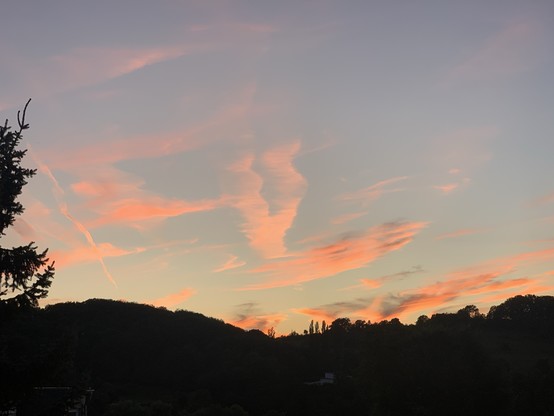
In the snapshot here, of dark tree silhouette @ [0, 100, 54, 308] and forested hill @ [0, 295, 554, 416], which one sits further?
forested hill @ [0, 295, 554, 416]

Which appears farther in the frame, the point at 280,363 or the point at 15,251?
the point at 280,363

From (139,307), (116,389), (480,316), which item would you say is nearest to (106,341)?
(116,389)

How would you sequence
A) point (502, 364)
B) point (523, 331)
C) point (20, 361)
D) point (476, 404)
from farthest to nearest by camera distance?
point (523, 331) → point (502, 364) → point (476, 404) → point (20, 361)

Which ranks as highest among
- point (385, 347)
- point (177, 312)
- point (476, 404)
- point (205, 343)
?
point (177, 312)

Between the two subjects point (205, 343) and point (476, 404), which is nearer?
point (476, 404)

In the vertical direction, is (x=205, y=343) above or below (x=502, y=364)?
above

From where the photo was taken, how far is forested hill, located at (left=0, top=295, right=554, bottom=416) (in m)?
31.2

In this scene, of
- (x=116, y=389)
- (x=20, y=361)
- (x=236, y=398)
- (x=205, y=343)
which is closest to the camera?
(x=20, y=361)

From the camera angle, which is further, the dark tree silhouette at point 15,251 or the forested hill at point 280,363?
the forested hill at point 280,363

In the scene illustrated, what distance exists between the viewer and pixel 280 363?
448ft

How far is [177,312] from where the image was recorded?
Answer: 582 feet

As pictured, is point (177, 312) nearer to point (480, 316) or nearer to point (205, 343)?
point (205, 343)

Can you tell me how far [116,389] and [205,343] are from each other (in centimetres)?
3341

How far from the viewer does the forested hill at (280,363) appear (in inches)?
1229
